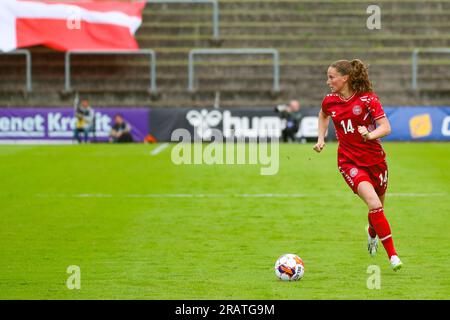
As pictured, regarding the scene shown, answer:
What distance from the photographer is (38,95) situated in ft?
121

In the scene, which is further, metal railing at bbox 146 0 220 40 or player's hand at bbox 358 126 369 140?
metal railing at bbox 146 0 220 40

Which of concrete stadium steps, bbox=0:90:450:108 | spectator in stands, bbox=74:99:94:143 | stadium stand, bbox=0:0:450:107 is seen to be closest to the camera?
spectator in stands, bbox=74:99:94:143

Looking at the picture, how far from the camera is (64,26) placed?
38125 millimetres

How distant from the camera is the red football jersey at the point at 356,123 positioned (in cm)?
1131

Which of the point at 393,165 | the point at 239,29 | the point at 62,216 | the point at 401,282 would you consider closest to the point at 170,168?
the point at 393,165

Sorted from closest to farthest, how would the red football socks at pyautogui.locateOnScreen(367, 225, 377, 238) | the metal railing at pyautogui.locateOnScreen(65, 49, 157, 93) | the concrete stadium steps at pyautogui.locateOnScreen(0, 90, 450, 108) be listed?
1. the red football socks at pyautogui.locateOnScreen(367, 225, 377, 238)
2. the concrete stadium steps at pyautogui.locateOnScreen(0, 90, 450, 108)
3. the metal railing at pyautogui.locateOnScreen(65, 49, 157, 93)

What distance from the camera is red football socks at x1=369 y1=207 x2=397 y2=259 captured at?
1106 cm

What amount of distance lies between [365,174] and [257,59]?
91.6ft

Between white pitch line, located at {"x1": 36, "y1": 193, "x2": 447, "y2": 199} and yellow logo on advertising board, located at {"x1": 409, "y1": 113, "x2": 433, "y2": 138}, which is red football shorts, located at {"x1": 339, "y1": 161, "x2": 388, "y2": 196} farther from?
yellow logo on advertising board, located at {"x1": 409, "y1": 113, "x2": 433, "y2": 138}

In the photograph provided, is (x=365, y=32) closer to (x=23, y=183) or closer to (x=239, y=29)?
(x=239, y=29)

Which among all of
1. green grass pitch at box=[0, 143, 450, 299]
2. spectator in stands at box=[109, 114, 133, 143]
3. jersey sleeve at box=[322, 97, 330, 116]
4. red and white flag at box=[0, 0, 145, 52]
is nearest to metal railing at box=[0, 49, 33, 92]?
red and white flag at box=[0, 0, 145, 52]

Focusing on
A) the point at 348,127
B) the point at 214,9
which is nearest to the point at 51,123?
the point at 214,9

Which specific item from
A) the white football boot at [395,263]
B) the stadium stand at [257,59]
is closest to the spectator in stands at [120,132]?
the stadium stand at [257,59]
